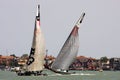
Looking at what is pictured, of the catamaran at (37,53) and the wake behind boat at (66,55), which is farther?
the wake behind boat at (66,55)

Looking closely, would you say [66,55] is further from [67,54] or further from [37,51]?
[37,51]

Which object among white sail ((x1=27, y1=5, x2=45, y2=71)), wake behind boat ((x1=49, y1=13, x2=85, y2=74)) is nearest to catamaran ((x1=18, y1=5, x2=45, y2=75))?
white sail ((x1=27, y1=5, x2=45, y2=71))

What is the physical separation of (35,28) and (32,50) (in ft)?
13.2

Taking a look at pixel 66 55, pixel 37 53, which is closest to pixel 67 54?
pixel 66 55

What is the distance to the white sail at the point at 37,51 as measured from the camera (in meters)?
91.5

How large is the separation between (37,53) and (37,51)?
1.32ft

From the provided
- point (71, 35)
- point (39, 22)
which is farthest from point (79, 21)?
point (39, 22)

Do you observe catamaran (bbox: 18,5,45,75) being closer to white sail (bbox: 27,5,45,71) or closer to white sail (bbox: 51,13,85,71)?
white sail (bbox: 27,5,45,71)

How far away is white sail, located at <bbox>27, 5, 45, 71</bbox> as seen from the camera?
91.5 m

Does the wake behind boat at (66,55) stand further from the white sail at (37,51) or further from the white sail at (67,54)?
the white sail at (37,51)

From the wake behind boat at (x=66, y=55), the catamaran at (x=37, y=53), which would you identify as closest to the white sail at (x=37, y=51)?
the catamaran at (x=37, y=53)

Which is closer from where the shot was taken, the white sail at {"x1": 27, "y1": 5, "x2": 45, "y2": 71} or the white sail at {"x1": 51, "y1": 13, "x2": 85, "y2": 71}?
the white sail at {"x1": 27, "y1": 5, "x2": 45, "y2": 71}

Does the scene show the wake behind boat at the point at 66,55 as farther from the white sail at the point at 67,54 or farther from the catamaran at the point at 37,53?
the catamaran at the point at 37,53

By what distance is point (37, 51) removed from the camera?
9150 cm
